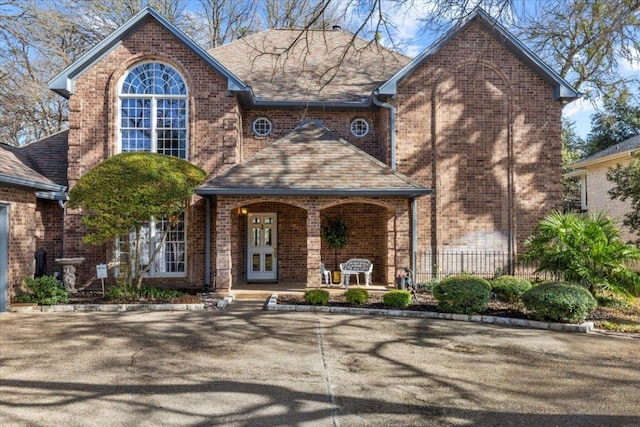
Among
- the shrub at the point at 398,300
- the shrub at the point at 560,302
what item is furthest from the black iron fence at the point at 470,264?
the shrub at the point at 560,302

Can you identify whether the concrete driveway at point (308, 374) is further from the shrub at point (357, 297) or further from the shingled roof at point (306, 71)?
the shingled roof at point (306, 71)

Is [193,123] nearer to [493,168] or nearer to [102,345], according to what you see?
[102,345]

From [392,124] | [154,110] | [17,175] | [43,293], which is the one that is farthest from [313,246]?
[17,175]

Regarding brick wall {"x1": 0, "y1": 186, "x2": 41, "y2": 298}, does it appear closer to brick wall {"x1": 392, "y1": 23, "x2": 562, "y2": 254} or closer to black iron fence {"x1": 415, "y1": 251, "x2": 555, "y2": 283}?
brick wall {"x1": 392, "y1": 23, "x2": 562, "y2": 254}

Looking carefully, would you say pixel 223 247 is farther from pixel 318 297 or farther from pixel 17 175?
pixel 17 175

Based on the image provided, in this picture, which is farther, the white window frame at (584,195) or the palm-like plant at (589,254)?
the white window frame at (584,195)

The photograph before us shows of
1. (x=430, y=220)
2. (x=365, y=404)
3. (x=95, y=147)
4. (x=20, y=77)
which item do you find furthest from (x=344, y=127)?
(x=20, y=77)

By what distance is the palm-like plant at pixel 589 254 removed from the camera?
1008cm

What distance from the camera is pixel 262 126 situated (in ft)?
49.4

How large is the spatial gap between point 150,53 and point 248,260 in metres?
7.32

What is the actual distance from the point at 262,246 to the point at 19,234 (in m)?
6.95

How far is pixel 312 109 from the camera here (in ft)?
49.5

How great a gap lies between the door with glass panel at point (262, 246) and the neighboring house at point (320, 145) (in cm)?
4

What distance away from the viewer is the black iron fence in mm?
14078
